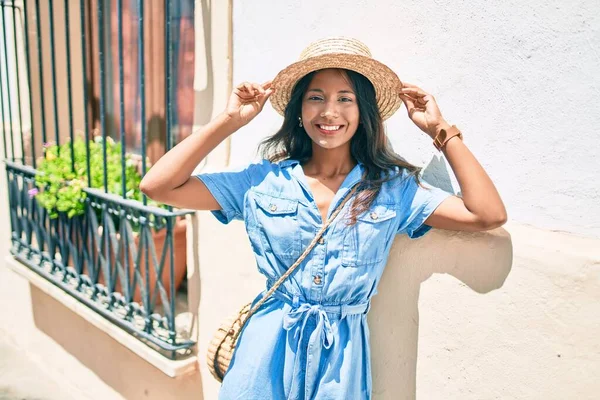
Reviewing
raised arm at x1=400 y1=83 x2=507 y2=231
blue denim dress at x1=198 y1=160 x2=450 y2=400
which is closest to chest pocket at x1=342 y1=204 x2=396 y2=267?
blue denim dress at x1=198 y1=160 x2=450 y2=400

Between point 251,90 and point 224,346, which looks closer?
point 251,90

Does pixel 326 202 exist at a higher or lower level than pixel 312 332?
higher

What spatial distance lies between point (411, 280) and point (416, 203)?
0.41 metres

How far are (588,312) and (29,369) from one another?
4.44 metres

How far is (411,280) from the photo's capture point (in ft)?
7.25

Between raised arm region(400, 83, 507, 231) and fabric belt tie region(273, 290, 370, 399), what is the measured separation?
0.50m

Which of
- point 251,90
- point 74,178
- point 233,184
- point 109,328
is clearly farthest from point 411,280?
point 74,178

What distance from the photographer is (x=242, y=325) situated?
2293 millimetres

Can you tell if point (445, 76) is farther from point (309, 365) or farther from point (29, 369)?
point (29, 369)

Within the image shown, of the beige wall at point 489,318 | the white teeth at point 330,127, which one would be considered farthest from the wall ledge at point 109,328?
the white teeth at point 330,127

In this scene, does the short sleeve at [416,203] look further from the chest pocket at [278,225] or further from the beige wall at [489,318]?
the chest pocket at [278,225]

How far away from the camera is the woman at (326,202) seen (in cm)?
191

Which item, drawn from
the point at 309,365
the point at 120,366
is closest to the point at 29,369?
the point at 120,366

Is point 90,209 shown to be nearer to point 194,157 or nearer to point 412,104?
point 194,157
